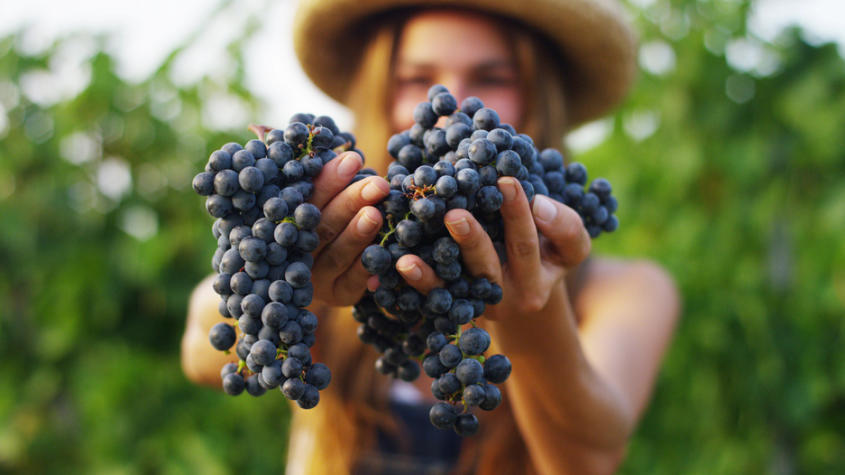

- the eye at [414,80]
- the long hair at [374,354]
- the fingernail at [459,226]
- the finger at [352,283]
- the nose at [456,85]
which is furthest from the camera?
the long hair at [374,354]

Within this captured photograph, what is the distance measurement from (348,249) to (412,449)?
1.37 metres

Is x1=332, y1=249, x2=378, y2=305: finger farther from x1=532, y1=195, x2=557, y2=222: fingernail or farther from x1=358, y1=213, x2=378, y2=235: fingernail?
x1=532, y1=195, x2=557, y2=222: fingernail

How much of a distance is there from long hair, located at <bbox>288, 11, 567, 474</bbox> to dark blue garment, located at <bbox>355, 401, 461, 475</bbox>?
0.12 ft

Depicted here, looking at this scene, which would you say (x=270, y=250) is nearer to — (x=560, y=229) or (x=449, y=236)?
(x=449, y=236)

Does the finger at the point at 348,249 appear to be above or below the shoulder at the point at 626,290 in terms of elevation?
below

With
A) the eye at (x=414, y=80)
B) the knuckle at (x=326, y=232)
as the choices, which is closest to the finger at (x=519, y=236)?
the knuckle at (x=326, y=232)

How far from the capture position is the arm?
90 cm

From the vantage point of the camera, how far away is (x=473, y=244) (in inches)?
33.0

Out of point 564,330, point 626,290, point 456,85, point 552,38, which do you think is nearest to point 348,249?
point 564,330

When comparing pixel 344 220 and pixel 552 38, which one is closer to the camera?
pixel 344 220

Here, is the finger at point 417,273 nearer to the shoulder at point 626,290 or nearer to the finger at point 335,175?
the finger at point 335,175

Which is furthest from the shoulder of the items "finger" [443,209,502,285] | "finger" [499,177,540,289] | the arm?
"finger" [443,209,502,285]

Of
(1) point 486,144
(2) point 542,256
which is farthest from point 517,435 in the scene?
(1) point 486,144

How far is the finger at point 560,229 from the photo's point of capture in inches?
37.0
